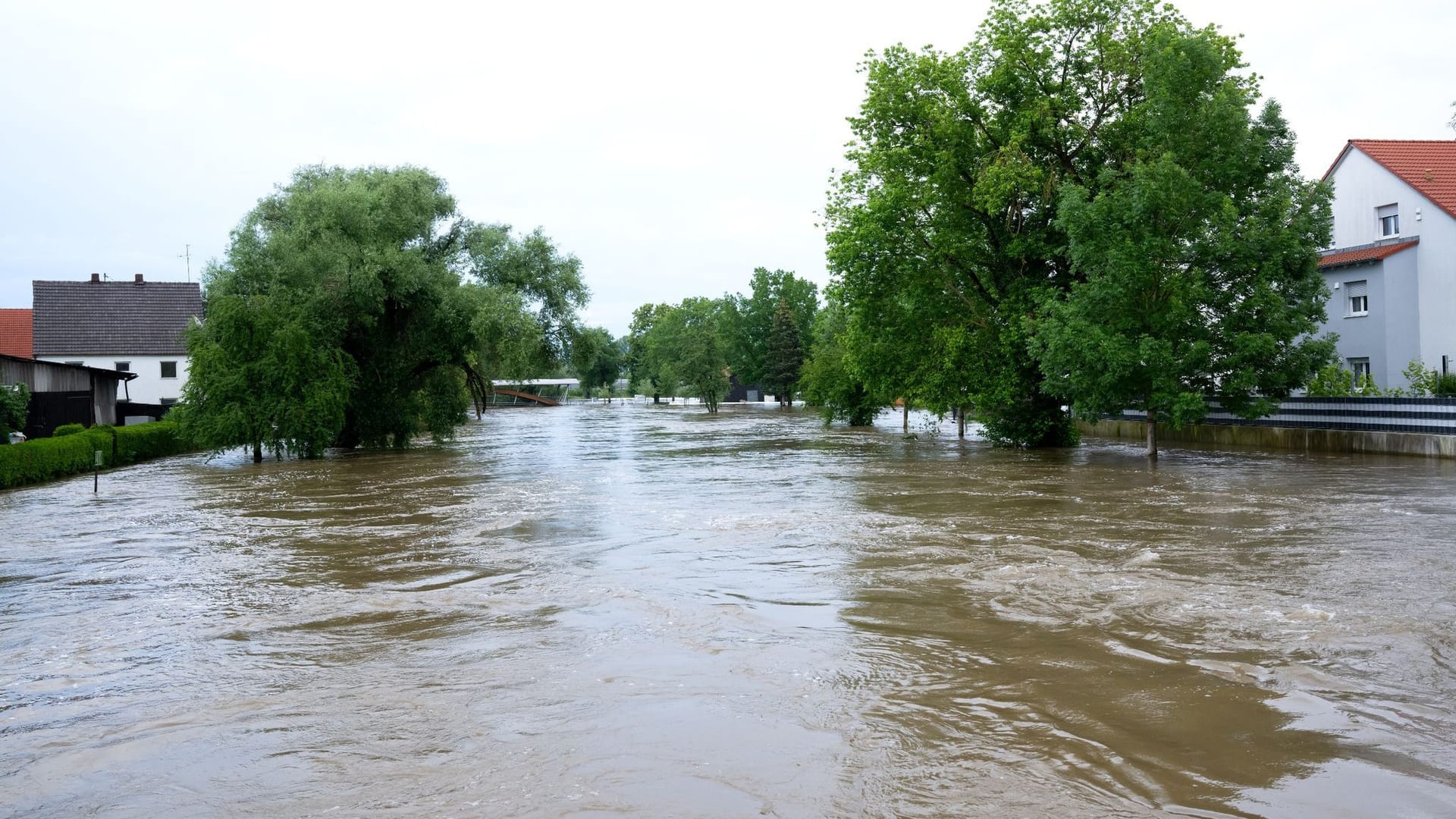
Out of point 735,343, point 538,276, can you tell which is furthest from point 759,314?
point 538,276

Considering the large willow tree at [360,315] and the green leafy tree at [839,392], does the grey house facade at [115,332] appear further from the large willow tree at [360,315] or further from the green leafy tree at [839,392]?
the green leafy tree at [839,392]

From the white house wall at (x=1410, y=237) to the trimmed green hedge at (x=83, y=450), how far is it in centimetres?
3787

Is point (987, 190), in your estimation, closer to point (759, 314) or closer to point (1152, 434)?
point (1152, 434)

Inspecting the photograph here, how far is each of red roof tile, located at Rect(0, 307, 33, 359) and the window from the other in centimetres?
6339

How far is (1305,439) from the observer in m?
28.3

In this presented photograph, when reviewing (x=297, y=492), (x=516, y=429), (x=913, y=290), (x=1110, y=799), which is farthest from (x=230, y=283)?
(x=1110, y=799)

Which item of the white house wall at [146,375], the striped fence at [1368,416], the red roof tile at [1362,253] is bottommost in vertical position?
the striped fence at [1368,416]

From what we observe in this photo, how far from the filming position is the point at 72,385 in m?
35.5

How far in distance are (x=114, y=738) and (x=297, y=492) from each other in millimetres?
16802

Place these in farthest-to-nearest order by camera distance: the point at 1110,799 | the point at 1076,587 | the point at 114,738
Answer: the point at 1076,587, the point at 114,738, the point at 1110,799

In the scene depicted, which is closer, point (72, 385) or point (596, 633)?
point (596, 633)

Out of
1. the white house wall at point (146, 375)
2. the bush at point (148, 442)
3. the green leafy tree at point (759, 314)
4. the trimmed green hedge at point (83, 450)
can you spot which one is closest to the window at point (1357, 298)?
the bush at point (148, 442)

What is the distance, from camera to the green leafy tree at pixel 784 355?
97.8 m

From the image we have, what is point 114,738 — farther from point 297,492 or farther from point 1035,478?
point 1035,478
